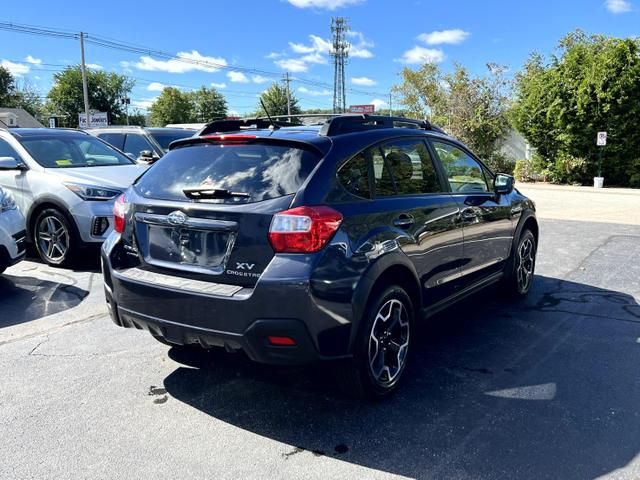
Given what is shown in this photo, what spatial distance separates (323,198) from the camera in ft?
9.82

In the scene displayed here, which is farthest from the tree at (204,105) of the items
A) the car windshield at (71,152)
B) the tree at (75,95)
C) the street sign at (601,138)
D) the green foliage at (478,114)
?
the car windshield at (71,152)

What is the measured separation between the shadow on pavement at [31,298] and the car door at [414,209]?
351 centimetres

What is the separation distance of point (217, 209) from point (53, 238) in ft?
15.3

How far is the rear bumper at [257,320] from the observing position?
9.19ft

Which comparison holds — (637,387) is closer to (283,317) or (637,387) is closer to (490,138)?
(283,317)

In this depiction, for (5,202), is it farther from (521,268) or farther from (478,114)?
(478,114)

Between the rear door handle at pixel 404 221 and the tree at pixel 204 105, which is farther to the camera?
the tree at pixel 204 105

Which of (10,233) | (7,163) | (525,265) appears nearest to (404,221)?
(525,265)

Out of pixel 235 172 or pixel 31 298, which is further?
pixel 31 298

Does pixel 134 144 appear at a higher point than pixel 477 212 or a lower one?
higher

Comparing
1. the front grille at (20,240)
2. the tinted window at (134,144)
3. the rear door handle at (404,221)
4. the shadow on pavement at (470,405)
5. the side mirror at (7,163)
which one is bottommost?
the shadow on pavement at (470,405)

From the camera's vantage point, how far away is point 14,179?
6996 mm

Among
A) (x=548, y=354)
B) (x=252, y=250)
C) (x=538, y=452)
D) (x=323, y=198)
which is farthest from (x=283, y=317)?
(x=548, y=354)

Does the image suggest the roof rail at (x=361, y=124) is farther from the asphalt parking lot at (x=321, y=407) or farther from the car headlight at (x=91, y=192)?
the car headlight at (x=91, y=192)
